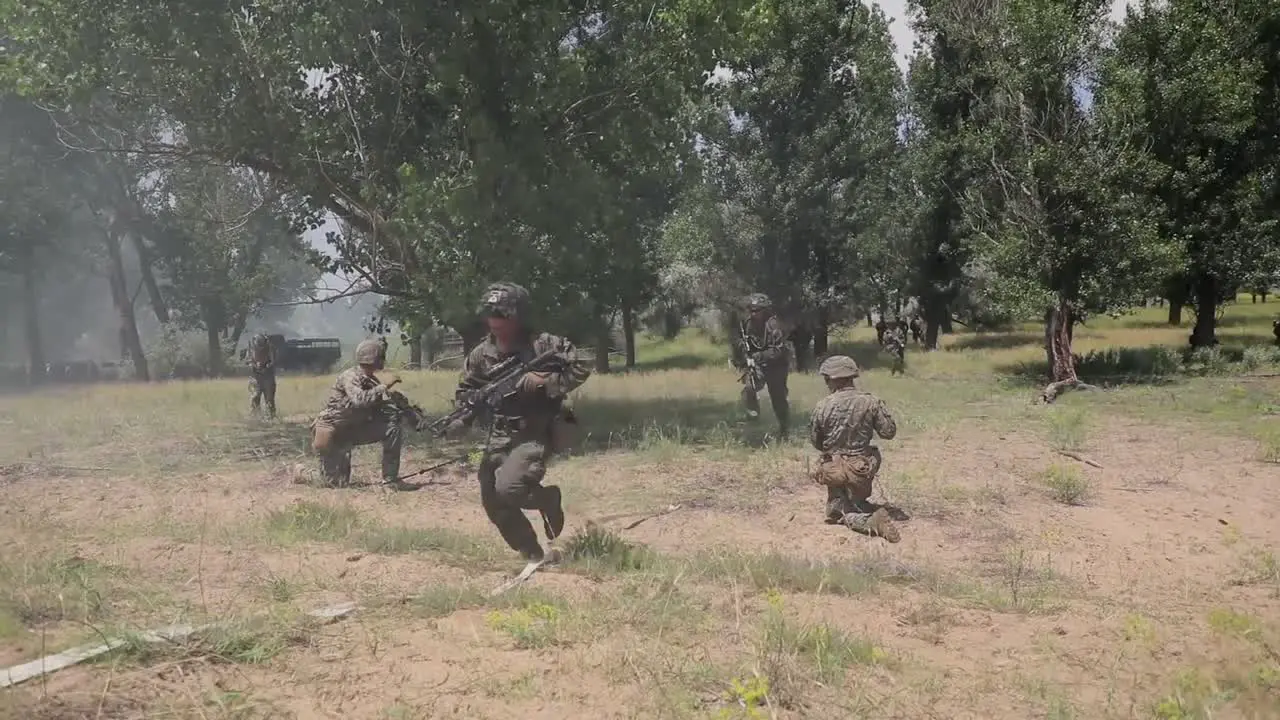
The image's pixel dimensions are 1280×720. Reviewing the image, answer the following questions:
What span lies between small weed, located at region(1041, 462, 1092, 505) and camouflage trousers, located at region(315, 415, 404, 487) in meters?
7.16

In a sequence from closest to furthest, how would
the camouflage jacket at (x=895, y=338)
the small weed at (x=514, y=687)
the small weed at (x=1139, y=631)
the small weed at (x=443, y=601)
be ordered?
the small weed at (x=514, y=687), the small weed at (x=1139, y=631), the small weed at (x=443, y=601), the camouflage jacket at (x=895, y=338)

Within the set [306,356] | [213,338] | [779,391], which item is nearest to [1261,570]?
[779,391]

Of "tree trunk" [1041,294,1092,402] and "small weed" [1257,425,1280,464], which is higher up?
"tree trunk" [1041,294,1092,402]

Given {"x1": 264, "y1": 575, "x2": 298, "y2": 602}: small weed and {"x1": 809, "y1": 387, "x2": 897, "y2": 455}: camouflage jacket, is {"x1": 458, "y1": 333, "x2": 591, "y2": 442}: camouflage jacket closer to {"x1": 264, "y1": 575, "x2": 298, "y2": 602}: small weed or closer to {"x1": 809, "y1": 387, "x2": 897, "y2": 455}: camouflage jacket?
{"x1": 264, "y1": 575, "x2": 298, "y2": 602}: small weed

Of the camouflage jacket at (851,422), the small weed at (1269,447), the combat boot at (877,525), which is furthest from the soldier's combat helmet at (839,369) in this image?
the small weed at (1269,447)

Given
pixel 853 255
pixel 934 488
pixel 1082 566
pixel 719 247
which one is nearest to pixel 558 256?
pixel 934 488

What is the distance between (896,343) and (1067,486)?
1563cm

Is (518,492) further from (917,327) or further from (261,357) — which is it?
(917,327)

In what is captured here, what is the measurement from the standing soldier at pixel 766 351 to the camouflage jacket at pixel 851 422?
185 inches

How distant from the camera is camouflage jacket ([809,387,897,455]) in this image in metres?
7.97

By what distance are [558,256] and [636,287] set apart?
1618cm

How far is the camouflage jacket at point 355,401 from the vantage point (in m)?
9.81

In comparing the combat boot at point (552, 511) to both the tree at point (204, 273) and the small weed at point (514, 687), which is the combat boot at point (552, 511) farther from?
the tree at point (204, 273)

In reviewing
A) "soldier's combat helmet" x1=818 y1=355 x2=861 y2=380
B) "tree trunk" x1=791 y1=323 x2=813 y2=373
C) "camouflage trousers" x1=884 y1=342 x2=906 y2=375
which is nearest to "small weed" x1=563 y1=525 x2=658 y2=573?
"soldier's combat helmet" x1=818 y1=355 x2=861 y2=380
